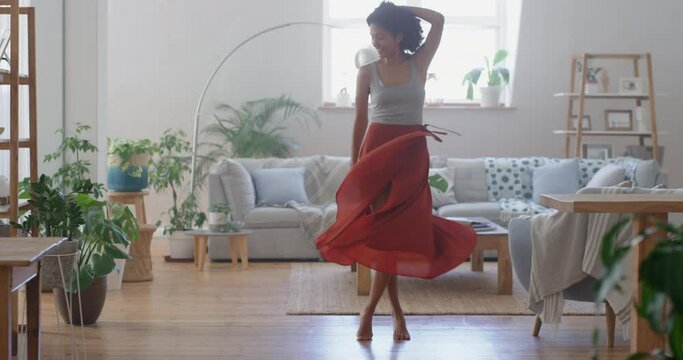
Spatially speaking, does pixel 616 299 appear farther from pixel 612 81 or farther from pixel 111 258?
pixel 612 81

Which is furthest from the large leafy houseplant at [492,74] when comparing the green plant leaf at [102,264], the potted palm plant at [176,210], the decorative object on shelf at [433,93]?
the green plant leaf at [102,264]

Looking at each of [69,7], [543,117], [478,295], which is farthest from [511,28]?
[69,7]

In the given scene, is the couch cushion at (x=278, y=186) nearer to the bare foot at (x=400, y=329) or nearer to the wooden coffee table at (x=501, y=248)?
the wooden coffee table at (x=501, y=248)

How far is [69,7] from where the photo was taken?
5.68 m

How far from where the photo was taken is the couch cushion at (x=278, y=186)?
7355 millimetres

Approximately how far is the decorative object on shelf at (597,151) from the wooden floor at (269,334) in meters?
3.64

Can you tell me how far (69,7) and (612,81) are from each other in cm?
491

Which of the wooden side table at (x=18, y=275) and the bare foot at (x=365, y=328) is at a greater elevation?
the wooden side table at (x=18, y=275)

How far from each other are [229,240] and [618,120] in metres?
3.57

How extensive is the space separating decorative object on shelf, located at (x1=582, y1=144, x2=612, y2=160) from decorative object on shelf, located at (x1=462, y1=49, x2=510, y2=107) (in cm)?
85

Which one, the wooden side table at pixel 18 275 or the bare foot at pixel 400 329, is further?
the bare foot at pixel 400 329

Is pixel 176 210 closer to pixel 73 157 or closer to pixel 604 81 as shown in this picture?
pixel 73 157

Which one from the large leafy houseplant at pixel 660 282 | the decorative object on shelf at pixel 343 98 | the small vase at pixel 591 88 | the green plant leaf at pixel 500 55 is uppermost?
the green plant leaf at pixel 500 55

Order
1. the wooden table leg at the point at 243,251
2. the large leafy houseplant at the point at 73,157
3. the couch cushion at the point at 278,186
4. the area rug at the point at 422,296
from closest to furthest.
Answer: the area rug at the point at 422,296 < the large leafy houseplant at the point at 73,157 < the wooden table leg at the point at 243,251 < the couch cushion at the point at 278,186
